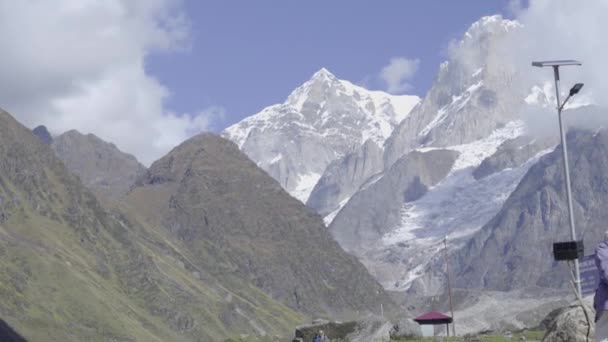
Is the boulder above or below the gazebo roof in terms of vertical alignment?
below

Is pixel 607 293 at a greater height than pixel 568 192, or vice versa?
pixel 568 192

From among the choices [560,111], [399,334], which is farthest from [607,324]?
[399,334]

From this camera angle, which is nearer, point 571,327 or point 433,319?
point 571,327

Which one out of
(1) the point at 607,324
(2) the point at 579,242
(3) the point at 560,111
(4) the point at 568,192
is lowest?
(1) the point at 607,324

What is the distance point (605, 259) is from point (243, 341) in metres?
67.8

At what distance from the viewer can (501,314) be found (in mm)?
185375

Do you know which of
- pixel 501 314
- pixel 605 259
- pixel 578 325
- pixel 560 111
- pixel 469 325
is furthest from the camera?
pixel 501 314

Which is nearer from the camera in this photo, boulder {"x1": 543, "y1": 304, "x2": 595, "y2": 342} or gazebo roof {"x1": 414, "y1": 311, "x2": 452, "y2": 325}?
boulder {"x1": 543, "y1": 304, "x2": 595, "y2": 342}

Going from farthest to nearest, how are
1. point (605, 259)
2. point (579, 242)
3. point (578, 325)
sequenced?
point (578, 325)
point (579, 242)
point (605, 259)

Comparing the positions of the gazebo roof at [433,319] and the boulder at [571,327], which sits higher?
the gazebo roof at [433,319]

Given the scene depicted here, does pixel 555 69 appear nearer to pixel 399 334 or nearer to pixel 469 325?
pixel 399 334

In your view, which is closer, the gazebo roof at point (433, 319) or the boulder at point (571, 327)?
the boulder at point (571, 327)

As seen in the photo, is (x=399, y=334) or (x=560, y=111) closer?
(x=560, y=111)

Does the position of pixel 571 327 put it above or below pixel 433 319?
below
